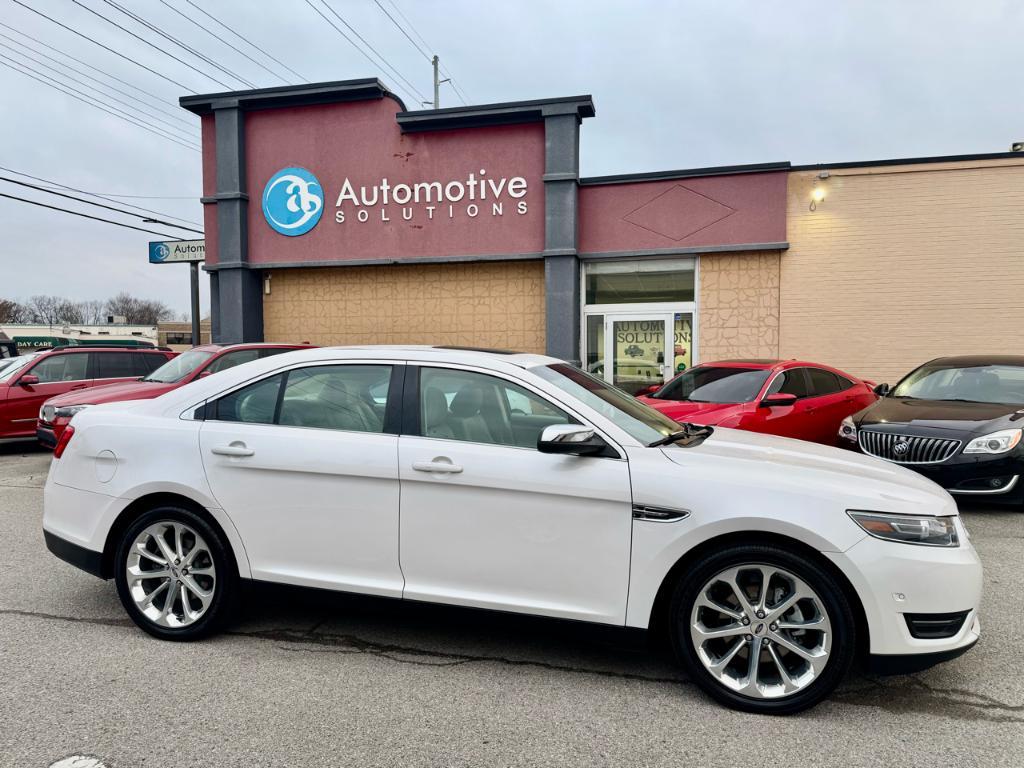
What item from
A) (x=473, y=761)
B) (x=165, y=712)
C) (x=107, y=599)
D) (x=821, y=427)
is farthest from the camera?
(x=821, y=427)

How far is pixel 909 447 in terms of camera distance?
21.2ft

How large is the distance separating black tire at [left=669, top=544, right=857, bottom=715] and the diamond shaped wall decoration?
11.0m

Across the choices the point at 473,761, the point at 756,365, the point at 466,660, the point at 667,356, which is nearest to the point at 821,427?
the point at 756,365

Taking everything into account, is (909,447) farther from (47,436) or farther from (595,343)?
(47,436)

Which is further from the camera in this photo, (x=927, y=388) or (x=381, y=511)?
(x=927, y=388)

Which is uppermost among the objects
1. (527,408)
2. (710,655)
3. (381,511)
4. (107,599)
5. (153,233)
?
(153,233)

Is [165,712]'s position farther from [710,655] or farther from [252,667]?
[710,655]

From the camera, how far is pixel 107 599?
431 centimetres

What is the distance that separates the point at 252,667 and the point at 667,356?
447 inches

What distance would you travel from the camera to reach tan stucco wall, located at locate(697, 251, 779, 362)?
508 inches

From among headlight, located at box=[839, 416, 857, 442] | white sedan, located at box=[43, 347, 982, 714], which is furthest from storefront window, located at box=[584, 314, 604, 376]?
white sedan, located at box=[43, 347, 982, 714]

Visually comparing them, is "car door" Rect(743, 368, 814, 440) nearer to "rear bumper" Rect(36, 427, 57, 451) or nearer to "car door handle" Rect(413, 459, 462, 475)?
"car door handle" Rect(413, 459, 462, 475)

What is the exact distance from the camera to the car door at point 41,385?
33.8 feet

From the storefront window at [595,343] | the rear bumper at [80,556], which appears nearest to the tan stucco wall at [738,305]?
the storefront window at [595,343]
